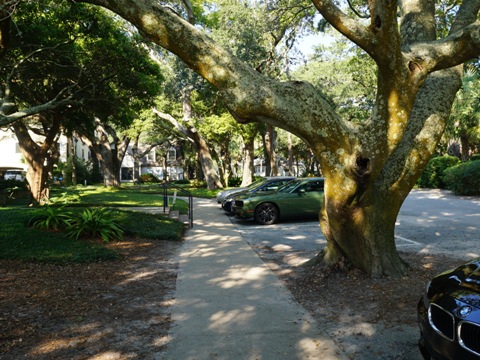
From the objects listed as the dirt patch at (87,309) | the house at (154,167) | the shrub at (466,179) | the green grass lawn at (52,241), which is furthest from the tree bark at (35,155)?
the house at (154,167)

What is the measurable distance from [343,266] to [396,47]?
11.4 ft

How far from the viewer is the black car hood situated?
3.05 meters

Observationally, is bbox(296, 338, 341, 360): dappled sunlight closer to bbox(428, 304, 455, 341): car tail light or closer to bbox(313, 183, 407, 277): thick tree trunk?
bbox(428, 304, 455, 341): car tail light

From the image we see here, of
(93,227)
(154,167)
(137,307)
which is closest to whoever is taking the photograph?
(137,307)

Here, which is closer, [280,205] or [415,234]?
[415,234]

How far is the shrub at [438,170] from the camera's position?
28.7m

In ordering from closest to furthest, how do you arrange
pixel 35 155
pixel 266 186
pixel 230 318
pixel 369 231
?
pixel 230 318
pixel 369 231
pixel 266 186
pixel 35 155

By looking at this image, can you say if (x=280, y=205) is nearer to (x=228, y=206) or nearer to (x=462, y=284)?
(x=228, y=206)

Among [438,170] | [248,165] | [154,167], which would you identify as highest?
[154,167]

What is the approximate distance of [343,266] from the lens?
6.77m

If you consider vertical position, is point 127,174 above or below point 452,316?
above

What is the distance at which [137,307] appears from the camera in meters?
5.51

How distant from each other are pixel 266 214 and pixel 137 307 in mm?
8641

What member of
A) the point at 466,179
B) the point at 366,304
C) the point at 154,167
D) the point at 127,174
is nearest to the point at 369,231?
the point at 366,304
